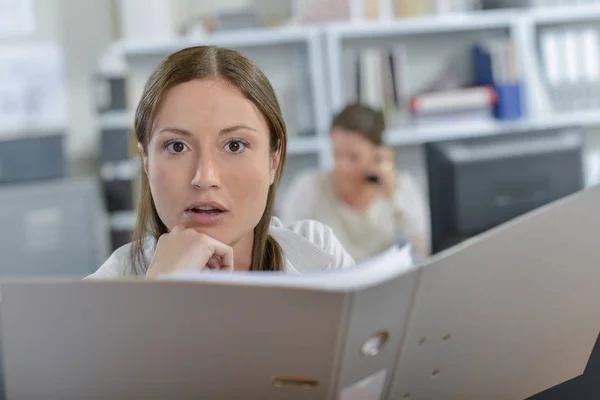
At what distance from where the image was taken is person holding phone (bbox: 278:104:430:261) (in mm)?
2785

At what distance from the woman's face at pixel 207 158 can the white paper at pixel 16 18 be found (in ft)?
11.4

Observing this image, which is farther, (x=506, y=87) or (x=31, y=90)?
(x=31, y=90)

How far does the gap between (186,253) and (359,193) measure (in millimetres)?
1943

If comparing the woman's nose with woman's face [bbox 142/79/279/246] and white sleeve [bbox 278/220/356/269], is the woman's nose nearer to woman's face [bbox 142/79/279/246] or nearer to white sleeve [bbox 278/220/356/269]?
woman's face [bbox 142/79/279/246]

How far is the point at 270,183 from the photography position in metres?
1.08

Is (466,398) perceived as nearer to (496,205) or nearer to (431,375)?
(431,375)

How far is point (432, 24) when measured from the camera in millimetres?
3877

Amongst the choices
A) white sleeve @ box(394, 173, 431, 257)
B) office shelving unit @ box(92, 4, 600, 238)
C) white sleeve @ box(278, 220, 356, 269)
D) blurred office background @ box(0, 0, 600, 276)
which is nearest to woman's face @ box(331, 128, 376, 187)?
white sleeve @ box(394, 173, 431, 257)

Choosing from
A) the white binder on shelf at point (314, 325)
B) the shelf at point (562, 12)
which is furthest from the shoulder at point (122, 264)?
the shelf at point (562, 12)

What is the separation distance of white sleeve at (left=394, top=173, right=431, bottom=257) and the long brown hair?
1.75m

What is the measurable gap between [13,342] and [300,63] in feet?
10.8

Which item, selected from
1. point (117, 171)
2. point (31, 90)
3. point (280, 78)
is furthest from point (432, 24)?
point (31, 90)

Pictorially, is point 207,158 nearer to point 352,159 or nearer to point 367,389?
point 367,389

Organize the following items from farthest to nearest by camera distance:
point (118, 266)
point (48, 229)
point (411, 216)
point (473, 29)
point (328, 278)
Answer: point (473, 29)
point (48, 229)
point (411, 216)
point (118, 266)
point (328, 278)
